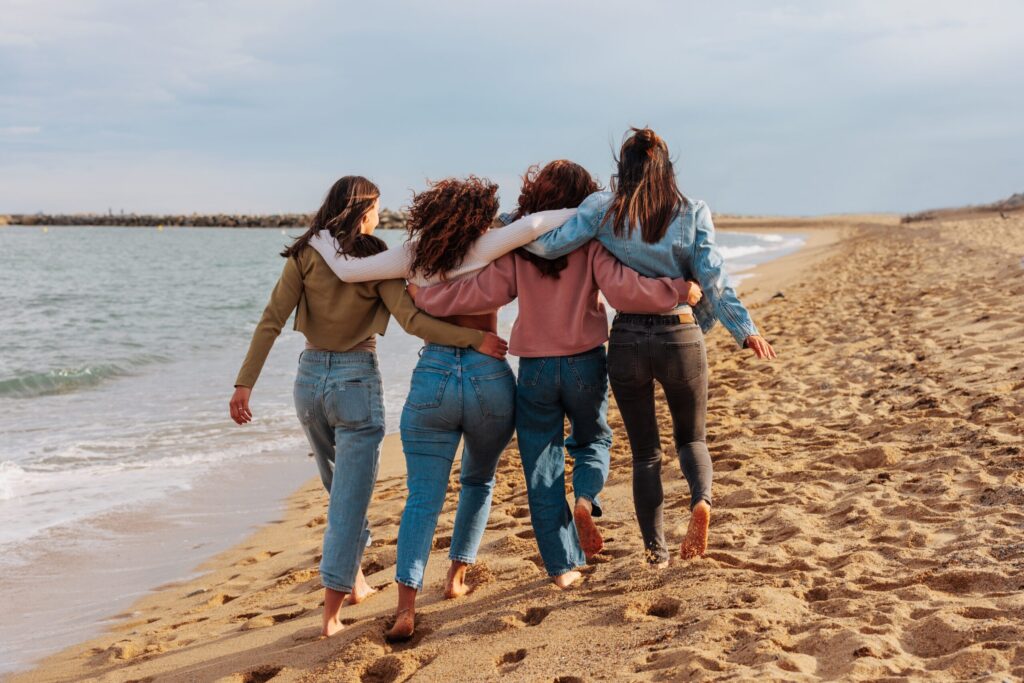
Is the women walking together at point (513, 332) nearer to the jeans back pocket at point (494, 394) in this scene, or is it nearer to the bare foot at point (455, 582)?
the jeans back pocket at point (494, 394)

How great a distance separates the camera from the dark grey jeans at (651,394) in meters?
3.47

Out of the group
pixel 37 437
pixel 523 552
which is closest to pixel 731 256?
pixel 37 437

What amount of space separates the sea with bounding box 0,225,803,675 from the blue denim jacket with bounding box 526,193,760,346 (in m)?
1.83

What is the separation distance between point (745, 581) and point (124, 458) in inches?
238

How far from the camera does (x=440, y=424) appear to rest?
11.4 feet

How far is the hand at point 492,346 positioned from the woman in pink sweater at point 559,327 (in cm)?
9

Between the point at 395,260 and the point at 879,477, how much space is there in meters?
2.92

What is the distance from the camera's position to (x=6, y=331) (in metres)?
18.1

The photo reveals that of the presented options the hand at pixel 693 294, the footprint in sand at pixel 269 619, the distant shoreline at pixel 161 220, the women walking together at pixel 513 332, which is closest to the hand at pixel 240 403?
the women walking together at pixel 513 332

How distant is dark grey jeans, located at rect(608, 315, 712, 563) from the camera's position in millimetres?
3475

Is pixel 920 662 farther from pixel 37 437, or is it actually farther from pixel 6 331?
pixel 6 331

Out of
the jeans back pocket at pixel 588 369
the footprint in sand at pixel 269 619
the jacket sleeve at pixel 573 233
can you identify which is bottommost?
the footprint in sand at pixel 269 619

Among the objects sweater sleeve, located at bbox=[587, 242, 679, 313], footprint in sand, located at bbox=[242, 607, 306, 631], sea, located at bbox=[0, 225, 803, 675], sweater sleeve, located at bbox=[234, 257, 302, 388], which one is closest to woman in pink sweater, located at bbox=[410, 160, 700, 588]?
sweater sleeve, located at bbox=[587, 242, 679, 313]

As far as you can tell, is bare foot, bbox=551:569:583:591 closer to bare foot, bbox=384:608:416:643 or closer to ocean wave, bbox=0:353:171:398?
bare foot, bbox=384:608:416:643
